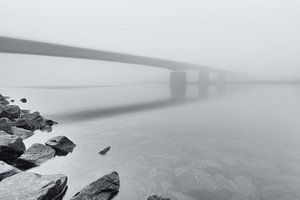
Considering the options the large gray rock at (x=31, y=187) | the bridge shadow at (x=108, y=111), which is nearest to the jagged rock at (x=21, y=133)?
the bridge shadow at (x=108, y=111)

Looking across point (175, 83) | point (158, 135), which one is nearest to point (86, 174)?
point (158, 135)

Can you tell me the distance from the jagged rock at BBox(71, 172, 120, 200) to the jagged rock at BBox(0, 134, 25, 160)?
4.62 m

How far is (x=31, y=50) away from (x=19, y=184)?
143 ft

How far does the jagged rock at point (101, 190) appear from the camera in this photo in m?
5.31

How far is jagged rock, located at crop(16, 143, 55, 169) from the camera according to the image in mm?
7902

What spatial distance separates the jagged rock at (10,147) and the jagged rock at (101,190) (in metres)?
4.62

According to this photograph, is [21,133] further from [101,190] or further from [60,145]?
[101,190]

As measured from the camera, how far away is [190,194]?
629cm

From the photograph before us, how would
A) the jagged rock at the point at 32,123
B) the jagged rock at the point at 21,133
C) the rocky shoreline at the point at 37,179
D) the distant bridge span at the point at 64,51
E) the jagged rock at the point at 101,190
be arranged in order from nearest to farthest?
the rocky shoreline at the point at 37,179
the jagged rock at the point at 101,190
the jagged rock at the point at 21,133
the jagged rock at the point at 32,123
the distant bridge span at the point at 64,51

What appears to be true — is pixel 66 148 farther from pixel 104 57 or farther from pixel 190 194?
pixel 104 57

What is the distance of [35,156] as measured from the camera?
8.43 m

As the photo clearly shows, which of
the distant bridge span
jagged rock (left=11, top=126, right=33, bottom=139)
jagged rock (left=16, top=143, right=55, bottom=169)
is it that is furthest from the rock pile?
the distant bridge span

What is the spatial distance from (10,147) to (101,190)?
16.1 feet

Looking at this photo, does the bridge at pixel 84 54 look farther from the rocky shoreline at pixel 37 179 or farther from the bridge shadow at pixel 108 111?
the rocky shoreline at pixel 37 179
